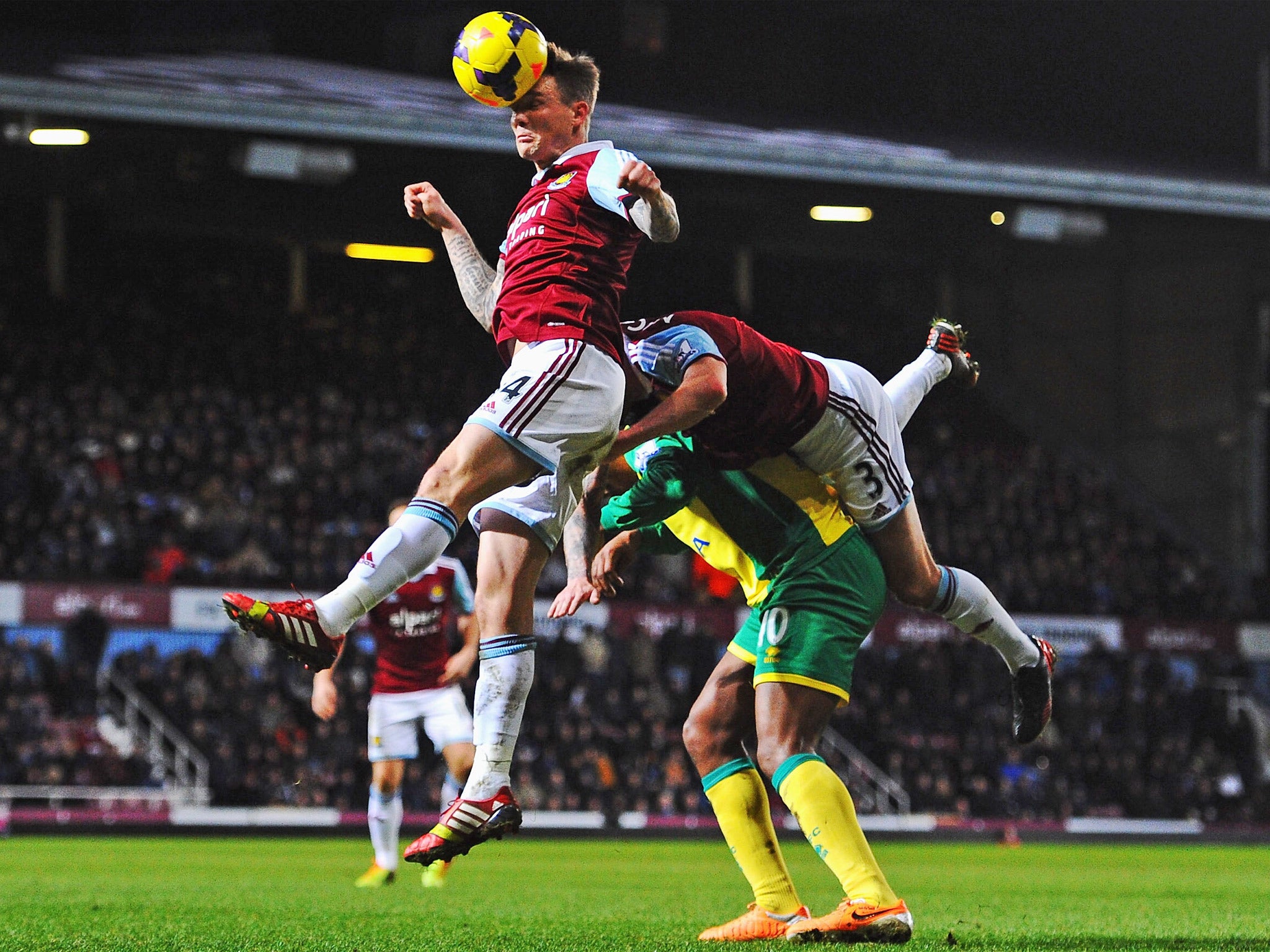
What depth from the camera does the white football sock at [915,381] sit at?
A: 713cm

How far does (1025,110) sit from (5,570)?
19463 millimetres

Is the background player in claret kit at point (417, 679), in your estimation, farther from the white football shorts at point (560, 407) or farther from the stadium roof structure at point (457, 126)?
the stadium roof structure at point (457, 126)

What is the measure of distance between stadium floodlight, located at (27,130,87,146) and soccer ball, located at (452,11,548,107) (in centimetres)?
1980

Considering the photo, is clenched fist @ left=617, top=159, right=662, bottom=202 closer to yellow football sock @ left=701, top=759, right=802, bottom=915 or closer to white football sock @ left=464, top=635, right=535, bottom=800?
Answer: white football sock @ left=464, top=635, right=535, bottom=800

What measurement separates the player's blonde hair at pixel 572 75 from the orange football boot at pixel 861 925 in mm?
2913

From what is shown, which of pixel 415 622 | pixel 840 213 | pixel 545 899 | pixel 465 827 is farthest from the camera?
pixel 840 213

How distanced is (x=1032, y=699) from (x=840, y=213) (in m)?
22.8

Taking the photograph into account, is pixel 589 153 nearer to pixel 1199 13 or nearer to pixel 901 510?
pixel 901 510

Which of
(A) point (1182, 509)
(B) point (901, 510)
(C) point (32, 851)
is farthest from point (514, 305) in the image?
(A) point (1182, 509)

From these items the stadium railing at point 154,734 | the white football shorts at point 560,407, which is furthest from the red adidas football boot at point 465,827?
the stadium railing at point 154,734

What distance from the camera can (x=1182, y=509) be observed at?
32.1 meters

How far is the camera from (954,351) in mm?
7504

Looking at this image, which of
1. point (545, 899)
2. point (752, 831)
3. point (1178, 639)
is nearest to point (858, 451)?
point (752, 831)

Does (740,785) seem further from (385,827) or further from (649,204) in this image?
(385,827)
